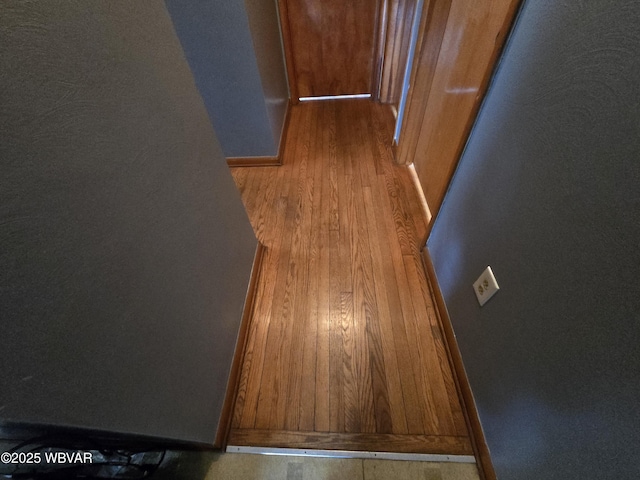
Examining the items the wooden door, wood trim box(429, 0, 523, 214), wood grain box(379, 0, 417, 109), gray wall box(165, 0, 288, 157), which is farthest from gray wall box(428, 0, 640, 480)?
the wooden door

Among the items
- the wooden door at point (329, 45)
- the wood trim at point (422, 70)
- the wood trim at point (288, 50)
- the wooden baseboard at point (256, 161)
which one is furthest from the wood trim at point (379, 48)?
the wooden baseboard at point (256, 161)

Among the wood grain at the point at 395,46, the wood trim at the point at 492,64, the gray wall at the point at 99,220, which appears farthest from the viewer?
the wood grain at the point at 395,46

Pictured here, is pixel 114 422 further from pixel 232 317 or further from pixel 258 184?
pixel 258 184

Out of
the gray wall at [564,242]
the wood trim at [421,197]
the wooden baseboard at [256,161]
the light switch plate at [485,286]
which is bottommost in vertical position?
the wood trim at [421,197]

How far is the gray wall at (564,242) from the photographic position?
0.46 meters

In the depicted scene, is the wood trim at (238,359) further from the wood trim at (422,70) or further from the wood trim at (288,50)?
the wood trim at (288,50)

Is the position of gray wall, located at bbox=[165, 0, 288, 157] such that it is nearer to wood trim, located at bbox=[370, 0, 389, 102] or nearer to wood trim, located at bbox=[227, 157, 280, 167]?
wood trim, located at bbox=[227, 157, 280, 167]

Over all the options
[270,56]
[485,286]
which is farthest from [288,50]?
[485,286]

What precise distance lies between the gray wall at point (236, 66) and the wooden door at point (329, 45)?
289 millimetres

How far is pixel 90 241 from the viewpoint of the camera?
1.56 feet

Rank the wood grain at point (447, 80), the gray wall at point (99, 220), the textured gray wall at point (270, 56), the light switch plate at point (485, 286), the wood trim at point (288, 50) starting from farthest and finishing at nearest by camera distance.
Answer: the wood trim at point (288, 50) < the textured gray wall at point (270, 56) < the wood grain at point (447, 80) < the light switch plate at point (485, 286) < the gray wall at point (99, 220)

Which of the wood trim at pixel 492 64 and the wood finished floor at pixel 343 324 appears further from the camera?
the wood finished floor at pixel 343 324

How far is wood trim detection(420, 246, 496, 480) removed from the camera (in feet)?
3.02

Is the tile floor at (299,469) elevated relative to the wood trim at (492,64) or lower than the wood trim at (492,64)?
lower
